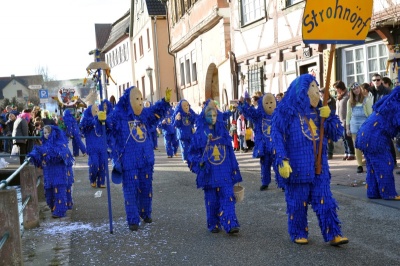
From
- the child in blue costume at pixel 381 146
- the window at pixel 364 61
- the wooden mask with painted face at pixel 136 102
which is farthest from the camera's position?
the window at pixel 364 61

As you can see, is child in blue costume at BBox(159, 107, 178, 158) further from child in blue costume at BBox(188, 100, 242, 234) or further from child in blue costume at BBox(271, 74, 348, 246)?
child in blue costume at BBox(271, 74, 348, 246)

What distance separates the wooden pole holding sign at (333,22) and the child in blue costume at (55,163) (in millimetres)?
4493

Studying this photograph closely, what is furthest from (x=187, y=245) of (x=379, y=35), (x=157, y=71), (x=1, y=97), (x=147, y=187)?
(x=1, y=97)

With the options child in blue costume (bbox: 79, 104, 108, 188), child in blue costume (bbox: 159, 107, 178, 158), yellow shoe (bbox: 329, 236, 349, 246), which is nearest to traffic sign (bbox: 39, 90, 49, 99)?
child in blue costume (bbox: 159, 107, 178, 158)

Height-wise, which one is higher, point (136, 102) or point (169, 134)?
point (136, 102)

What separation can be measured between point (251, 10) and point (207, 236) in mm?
15079

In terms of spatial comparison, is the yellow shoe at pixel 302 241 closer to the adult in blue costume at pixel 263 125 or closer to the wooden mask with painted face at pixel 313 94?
the wooden mask with painted face at pixel 313 94

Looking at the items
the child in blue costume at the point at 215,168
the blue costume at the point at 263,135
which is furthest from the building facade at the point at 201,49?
the child in blue costume at the point at 215,168

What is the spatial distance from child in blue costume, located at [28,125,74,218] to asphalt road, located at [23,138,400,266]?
274 millimetres

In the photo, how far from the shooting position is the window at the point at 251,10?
66.6ft

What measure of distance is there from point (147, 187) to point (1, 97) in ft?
335

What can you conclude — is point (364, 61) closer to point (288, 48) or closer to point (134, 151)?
point (288, 48)

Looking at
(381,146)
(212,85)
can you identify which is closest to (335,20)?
(381,146)

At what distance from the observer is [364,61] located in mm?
15531
